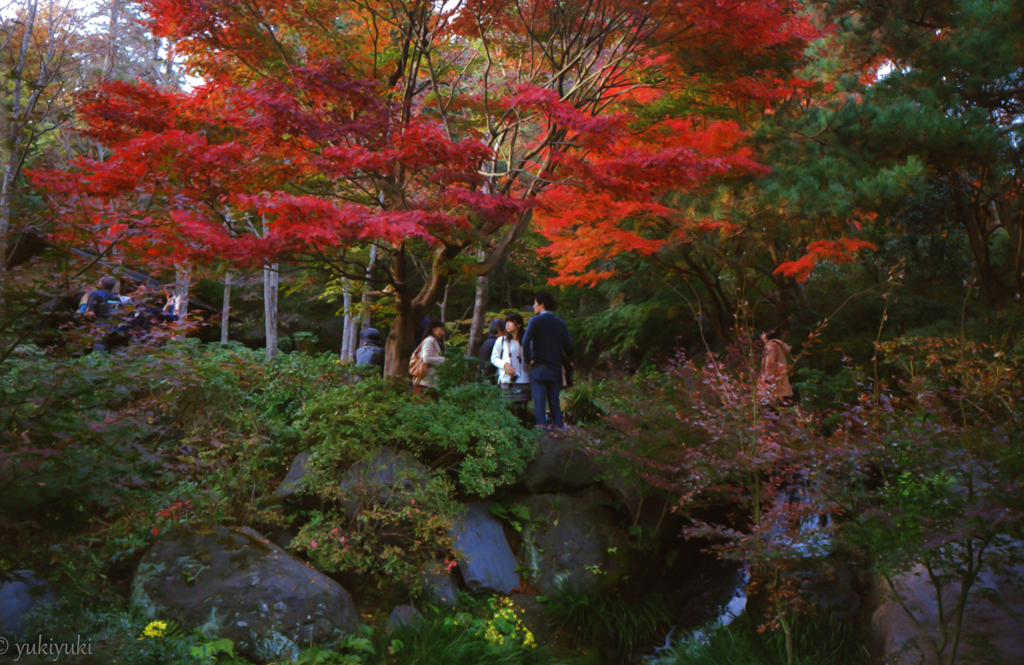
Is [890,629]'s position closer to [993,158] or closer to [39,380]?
[993,158]

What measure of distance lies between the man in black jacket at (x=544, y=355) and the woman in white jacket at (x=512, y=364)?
1.17ft

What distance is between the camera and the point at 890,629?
4.99 m

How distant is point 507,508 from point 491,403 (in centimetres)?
108

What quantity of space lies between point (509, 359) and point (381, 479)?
2.47 metres

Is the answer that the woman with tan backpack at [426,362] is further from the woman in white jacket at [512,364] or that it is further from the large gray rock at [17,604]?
the large gray rock at [17,604]

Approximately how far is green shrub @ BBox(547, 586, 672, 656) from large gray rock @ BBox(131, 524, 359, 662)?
6.80 feet

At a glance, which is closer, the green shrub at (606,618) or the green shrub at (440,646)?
the green shrub at (440,646)

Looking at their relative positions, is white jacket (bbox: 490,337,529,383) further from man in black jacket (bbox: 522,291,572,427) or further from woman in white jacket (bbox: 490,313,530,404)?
man in black jacket (bbox: 522,291,572,427)

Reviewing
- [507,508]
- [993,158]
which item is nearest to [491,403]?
[507,508]

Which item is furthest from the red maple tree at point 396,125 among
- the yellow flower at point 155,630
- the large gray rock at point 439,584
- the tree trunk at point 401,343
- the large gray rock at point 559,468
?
the large gray rock at point 439,584

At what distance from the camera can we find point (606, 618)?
6.14 metres

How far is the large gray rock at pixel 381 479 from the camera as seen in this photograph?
18.8 feet

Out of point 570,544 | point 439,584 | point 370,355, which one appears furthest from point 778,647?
point 370,355

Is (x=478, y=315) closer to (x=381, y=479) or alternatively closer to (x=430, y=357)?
(x=430, y=357)
